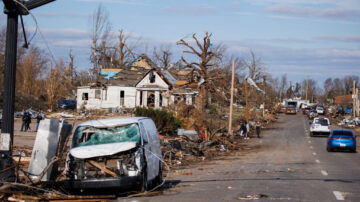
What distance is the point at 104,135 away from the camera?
13023 millimetres

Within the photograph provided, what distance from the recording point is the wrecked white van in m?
11.7

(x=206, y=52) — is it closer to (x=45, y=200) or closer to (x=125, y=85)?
(x=125, y=85)

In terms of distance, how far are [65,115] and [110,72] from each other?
2371 cm

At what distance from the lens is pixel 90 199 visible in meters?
11.5

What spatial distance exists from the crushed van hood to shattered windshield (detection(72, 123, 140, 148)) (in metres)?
0.70

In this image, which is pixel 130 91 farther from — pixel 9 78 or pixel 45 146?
pixel 9 78

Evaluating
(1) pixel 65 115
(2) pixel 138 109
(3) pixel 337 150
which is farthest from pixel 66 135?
(1) pixel 65 115

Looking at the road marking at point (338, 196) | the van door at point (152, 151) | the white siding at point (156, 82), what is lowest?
the road marking at point (338, 196)

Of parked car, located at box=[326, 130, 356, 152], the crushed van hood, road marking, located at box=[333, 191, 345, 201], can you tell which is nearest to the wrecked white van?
the crushed van hood

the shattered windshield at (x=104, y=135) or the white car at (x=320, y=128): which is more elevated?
the shattered windshield at (x=104, y=135)

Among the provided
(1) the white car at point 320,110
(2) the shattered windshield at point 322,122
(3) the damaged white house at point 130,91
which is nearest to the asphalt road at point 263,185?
(2) the shattered windshield at point 322,122

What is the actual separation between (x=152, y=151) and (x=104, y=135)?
1.36 metres

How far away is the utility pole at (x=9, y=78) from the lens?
1171 centimetres

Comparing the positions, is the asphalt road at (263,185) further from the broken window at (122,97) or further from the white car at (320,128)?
the broken window at (122,97)
